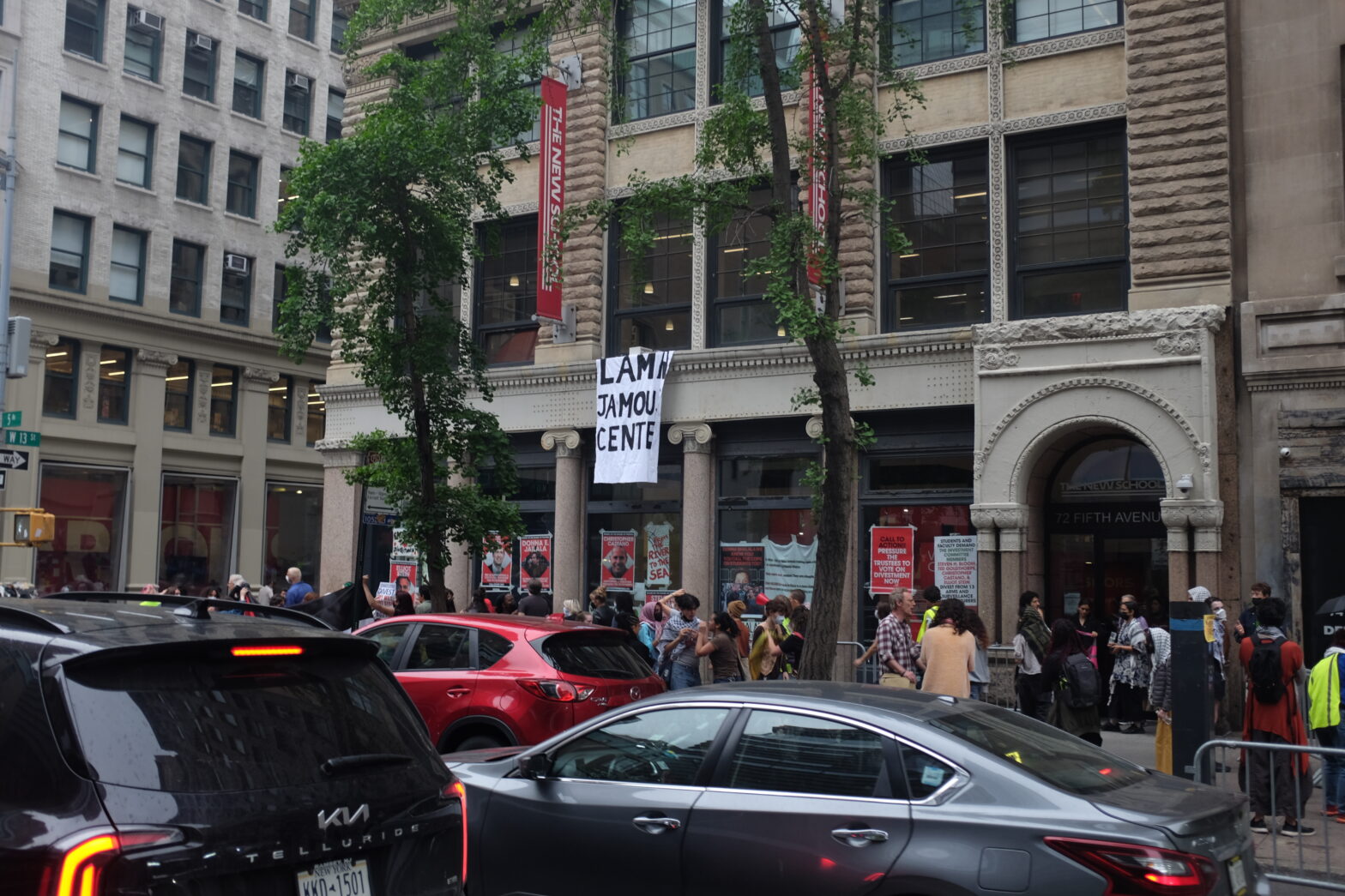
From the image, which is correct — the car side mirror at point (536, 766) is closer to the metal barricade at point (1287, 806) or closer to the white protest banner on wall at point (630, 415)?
the metal barricade at point (1287, 806)

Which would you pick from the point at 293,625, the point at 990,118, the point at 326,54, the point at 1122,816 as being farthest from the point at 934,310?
the point at 326,54

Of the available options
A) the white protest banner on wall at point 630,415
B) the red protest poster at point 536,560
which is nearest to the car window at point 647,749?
the white protest banner on wall at point 630,415

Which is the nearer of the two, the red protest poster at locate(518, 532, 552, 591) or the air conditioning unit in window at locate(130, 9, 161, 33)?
the red protest poster at locate(518, 532, 552, 591)

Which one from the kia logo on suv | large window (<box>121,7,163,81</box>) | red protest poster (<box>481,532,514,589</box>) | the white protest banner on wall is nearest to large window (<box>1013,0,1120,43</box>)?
the white protest banner on wall

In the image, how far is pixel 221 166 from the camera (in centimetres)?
3750

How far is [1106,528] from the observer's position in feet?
57.9

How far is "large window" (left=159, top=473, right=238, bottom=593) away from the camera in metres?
35.7

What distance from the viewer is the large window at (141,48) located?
35406 millimetres

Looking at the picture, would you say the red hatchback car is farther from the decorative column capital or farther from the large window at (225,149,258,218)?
the large window at (225,149,258,218)

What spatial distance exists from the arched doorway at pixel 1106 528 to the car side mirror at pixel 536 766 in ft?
41.3

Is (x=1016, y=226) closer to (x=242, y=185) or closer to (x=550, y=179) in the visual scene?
(x=550, y=179)

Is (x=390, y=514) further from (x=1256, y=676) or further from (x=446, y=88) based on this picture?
(x=1256, y=676)

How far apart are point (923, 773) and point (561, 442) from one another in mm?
15975

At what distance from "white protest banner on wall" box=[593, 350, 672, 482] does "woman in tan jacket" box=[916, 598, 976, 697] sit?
8.52m
